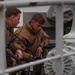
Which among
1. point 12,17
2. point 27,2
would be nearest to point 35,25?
point 12,17

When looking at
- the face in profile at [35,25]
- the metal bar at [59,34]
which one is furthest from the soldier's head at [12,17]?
the metal bar at [59,34]

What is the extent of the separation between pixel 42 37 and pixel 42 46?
0.22m

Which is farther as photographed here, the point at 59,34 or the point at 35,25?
the point at 35,25

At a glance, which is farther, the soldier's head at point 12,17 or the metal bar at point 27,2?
the soldier's head at point 12,17

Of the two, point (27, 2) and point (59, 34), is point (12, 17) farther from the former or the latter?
point (27, 2)

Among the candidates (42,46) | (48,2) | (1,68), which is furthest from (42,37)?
(1,68)

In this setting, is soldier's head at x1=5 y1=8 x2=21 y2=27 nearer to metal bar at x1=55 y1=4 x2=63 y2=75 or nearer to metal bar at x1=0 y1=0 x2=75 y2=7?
metal bar at x1=0 y1=0 x2=75 y2=7

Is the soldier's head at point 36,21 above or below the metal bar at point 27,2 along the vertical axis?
below

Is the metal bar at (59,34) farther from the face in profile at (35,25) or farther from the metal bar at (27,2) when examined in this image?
the face in profile at (35,25)

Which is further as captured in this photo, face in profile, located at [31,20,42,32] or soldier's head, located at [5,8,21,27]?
face in profile, located at [31,20,42,32]

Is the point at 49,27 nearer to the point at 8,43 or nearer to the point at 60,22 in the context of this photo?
the point at 8,43

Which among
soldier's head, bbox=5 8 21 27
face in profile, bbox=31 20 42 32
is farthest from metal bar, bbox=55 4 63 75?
face in profile, bbox=31 20 42 32

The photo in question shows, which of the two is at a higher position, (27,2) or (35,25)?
(27,2)

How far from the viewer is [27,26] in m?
5.20
